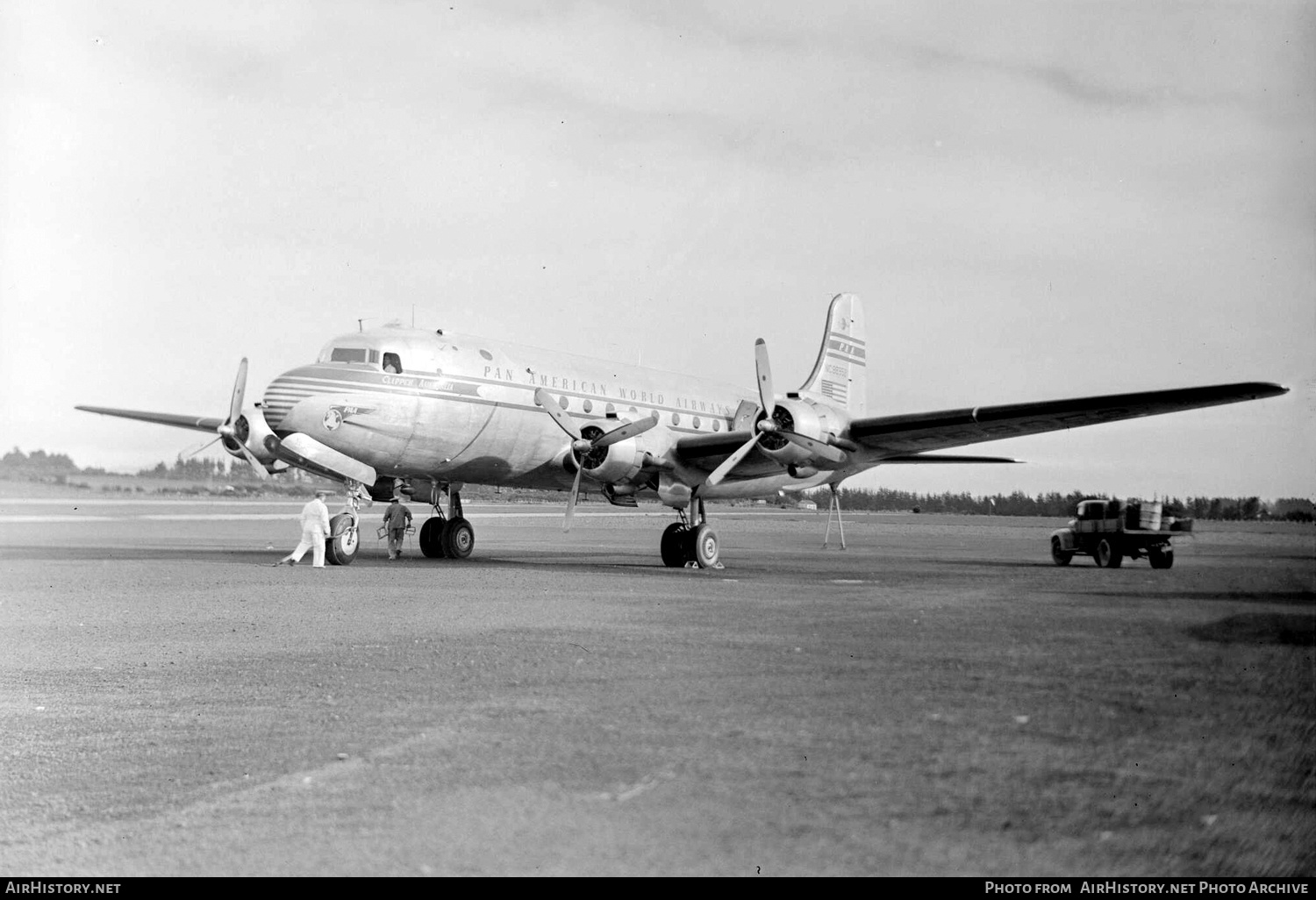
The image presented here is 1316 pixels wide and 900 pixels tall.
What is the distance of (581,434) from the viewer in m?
21.5

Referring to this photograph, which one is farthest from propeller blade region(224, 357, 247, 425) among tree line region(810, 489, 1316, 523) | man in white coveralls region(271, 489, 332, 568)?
tree line region(810, 489, 1316, 523)

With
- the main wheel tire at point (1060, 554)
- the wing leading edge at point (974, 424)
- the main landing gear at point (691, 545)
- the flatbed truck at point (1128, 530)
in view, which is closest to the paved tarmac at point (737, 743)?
the flatbed truck at point (1128, 530)

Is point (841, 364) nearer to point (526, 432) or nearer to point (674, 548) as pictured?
point (674, 548)

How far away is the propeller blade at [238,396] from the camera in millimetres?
23078

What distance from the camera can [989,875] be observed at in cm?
438

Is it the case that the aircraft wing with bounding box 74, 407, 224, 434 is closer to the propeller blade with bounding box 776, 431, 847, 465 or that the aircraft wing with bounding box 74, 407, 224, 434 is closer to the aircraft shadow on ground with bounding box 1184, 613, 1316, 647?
the propeller blade with bounding box 776, 431, 847, 465

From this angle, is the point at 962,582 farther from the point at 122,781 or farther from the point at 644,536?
the point at 644,536

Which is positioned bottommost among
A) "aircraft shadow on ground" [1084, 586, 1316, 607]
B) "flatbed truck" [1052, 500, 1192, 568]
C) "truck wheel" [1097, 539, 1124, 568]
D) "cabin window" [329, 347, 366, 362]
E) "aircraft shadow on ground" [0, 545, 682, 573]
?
"aircraft shadow on ground" [0, 545, 682, 573]

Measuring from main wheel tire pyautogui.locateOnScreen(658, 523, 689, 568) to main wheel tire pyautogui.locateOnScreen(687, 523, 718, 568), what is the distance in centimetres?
34

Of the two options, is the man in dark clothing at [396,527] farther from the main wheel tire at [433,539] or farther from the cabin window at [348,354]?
the cabin window at [348,354]

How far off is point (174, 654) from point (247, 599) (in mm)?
4611

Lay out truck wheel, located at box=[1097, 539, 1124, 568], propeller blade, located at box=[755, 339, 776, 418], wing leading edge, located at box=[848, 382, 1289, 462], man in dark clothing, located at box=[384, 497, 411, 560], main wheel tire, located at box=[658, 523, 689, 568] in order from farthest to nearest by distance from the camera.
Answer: man in dark clothing, located at box=[384, 497, 411, 560]
main wheel tire, located at box=[658, 523, 689, 568]
propeller blade, located at box=[755, 339, 776, 418]
wing leading edge, located at box=[848, 382, 1289, 462]
truck wheel, located at box=[1097, 539, 1124, 568]

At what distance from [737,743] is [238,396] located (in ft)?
65.5

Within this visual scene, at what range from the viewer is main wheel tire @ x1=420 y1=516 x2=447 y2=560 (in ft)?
80.6
